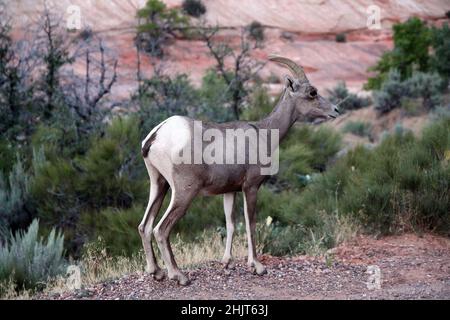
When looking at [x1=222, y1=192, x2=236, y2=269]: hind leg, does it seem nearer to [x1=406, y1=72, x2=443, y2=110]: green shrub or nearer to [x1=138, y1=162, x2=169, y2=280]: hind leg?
[x1=138, y1=162, x2=169, y2=280]: hind leg

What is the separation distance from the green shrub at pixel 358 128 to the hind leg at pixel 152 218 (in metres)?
19.9

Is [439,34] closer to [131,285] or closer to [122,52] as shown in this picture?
[122,52]

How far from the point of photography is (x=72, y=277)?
27.1 ft

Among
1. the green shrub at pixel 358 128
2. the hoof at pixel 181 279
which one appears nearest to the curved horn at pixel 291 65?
the hoof at pixel 181 279

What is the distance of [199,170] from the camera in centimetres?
708

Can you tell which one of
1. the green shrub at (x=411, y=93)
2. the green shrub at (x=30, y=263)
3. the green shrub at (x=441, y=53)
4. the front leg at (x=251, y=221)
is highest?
the green shrub at (x=441, y=53)

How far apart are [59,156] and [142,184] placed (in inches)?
110

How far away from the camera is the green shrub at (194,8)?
39.3m

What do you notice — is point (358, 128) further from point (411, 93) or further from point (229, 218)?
point (229, 218)

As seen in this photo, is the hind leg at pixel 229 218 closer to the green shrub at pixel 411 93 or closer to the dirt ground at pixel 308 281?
the dirt ground at pixel 308 281

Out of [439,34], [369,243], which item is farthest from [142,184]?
[439,34]

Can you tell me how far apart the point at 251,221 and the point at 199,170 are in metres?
0.92

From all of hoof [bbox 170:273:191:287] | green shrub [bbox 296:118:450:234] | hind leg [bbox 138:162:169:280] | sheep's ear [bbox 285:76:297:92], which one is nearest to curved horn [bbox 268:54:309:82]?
sheep's ear [bbox 285:76:297:92]

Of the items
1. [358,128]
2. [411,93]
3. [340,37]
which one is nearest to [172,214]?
[358,128]
